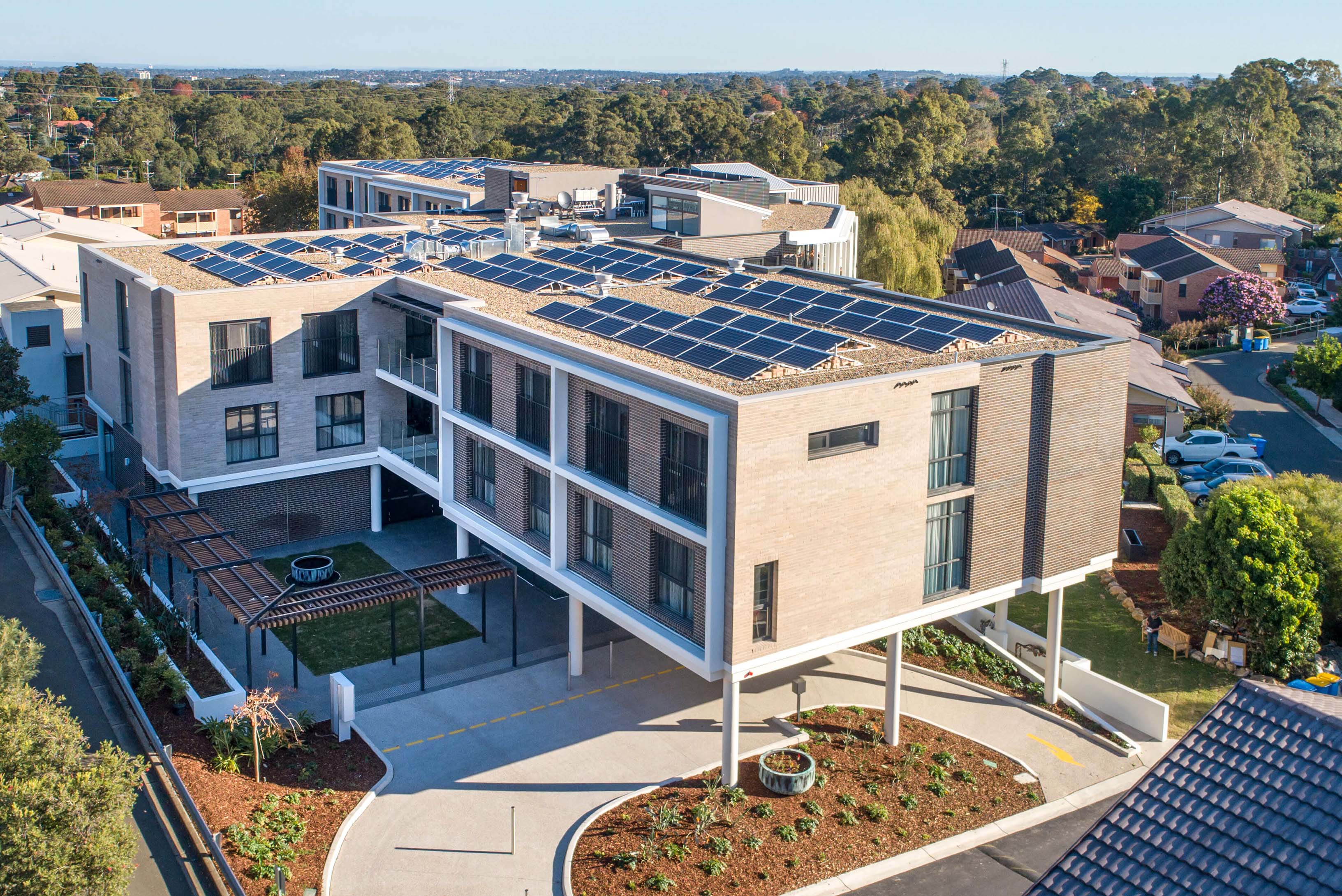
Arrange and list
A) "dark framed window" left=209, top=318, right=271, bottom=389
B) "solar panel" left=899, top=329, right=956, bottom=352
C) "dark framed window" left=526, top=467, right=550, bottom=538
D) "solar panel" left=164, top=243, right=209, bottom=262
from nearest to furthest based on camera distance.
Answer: "solar panel" left=899, top=329, right=956, bottom=352, "dark framed window" left=526, top=467, right=550, bottom=538, "dark framed window" left=209, top=318, right=271, bottom=389, "solar panel" left=164, top=243, right=209, bottom=262

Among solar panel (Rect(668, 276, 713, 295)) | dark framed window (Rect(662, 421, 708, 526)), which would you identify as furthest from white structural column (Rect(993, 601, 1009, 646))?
solar panel (Rect(668, 276, 713, 295))

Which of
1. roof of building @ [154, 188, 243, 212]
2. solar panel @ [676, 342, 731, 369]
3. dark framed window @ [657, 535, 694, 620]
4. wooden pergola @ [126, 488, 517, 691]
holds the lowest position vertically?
wooden pergola @ [126, 488, 517, 691]

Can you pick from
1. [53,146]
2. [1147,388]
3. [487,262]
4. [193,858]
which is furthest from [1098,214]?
[53,146]

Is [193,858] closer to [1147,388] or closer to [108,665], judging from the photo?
[108,665]

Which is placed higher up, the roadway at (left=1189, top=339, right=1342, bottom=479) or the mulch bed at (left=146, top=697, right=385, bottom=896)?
the roadway at (left=1189, top=339, right=1342, bottom=479)

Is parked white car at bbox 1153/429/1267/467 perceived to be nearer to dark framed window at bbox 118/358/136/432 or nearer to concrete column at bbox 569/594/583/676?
concrete column at bbox 569/594/583/676

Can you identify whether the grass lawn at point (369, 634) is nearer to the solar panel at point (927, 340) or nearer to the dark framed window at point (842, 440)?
the dark framed window at point (842, 440)

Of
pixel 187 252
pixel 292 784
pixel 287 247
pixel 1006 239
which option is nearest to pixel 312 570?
pixel 292 784

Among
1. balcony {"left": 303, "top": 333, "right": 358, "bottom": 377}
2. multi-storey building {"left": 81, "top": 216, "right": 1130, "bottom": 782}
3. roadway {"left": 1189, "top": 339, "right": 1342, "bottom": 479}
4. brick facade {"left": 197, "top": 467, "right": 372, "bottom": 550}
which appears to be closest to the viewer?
multi-storey building {"left": 81, "top": 216, "right": 1130, "bottom": 782}
